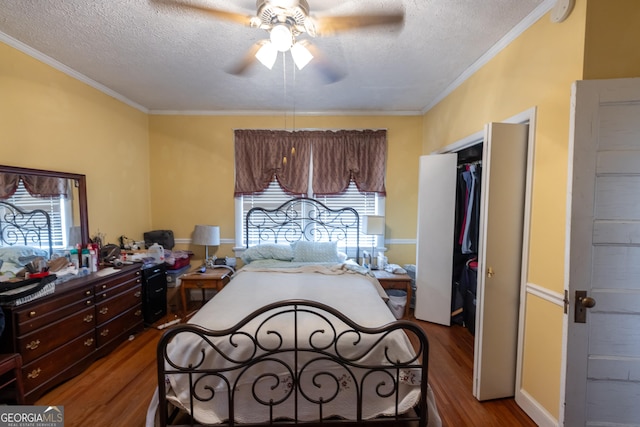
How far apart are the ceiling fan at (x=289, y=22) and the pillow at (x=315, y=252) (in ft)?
6.85

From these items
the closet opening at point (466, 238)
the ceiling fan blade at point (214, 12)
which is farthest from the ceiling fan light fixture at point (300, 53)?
the closet opening at point (466, 238)

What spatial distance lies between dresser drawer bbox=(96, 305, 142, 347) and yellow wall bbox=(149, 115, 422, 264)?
1.11 metres

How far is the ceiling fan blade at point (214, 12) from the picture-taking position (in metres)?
1.70

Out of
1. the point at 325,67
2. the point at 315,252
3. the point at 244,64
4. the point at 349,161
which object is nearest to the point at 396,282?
the point at 315,252

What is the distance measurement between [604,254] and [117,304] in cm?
385

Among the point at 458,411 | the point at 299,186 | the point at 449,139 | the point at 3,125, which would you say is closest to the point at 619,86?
the point at 449,139

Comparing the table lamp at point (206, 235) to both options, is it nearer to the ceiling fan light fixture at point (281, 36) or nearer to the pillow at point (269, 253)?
the pillow at point (269, 253)

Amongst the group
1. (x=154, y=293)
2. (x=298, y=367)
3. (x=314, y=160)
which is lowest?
(x=154, y=293)

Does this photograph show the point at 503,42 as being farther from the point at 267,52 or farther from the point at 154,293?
the point at 154,293

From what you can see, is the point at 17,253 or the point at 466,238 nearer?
the point at 17,253

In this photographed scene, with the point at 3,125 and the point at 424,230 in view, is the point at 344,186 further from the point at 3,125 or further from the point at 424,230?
the point at 3,125

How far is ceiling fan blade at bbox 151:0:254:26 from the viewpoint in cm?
170

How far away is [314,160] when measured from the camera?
12.2ft

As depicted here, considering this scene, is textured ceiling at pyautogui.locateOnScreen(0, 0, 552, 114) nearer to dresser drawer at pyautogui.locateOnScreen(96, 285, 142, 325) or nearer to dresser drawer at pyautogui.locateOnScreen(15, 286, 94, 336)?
dresser drawer at pyautogui.locateOnScreen(15, 286, 94, 336)
